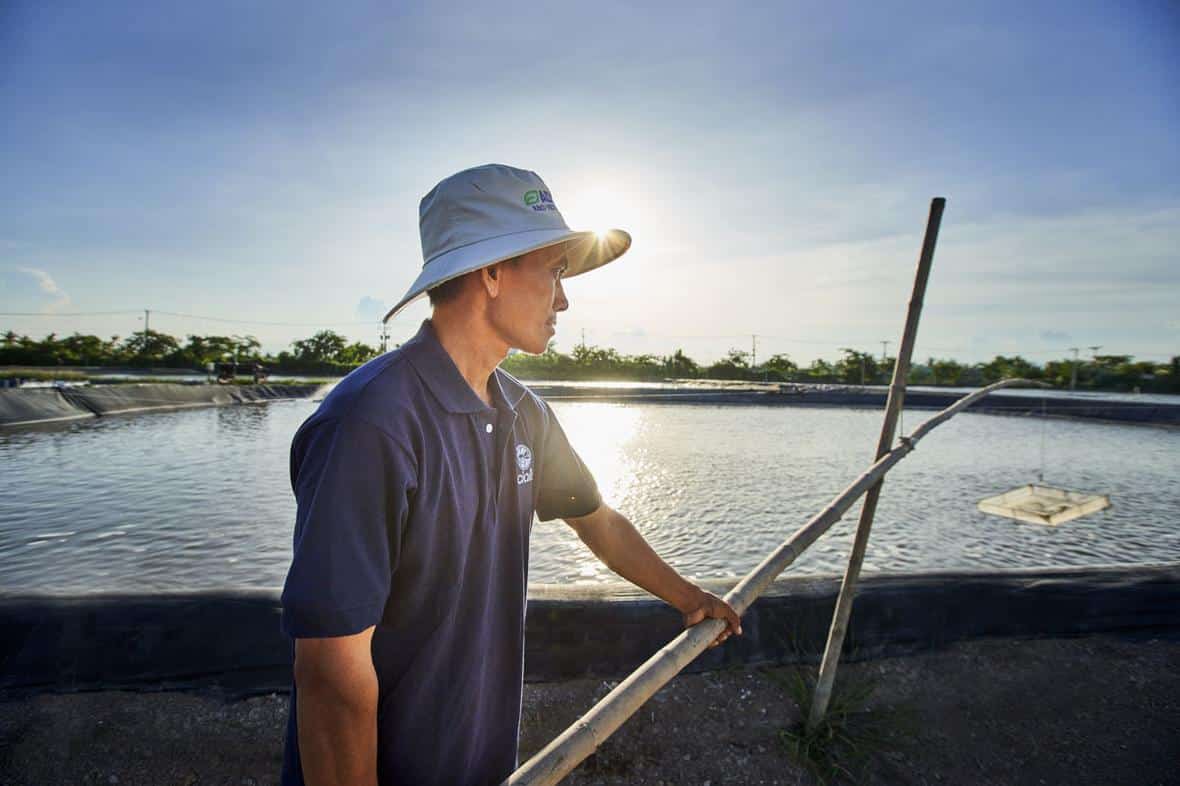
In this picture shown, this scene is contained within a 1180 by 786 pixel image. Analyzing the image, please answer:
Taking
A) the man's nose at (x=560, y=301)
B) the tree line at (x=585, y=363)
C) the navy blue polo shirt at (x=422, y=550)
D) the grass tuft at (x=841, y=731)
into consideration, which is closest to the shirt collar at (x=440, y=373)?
the navy blue polo shirt at (x=422, y=550)

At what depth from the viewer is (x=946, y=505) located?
6836 mm

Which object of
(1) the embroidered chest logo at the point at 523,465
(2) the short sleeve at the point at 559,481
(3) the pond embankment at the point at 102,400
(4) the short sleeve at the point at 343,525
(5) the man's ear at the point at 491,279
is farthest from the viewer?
(3) the pond embankment at the point at 102,400

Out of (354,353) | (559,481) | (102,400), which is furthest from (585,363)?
(559,481)

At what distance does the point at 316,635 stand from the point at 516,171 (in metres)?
0.92

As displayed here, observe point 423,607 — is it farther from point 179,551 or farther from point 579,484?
point 179,551

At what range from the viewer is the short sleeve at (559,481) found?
4.90ft

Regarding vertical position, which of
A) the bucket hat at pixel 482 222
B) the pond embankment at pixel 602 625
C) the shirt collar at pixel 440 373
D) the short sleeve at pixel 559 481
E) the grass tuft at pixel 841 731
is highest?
the bucket hat at pixel 482 222

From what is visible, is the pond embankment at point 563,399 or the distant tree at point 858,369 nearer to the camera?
the pond embankment at point 563,399

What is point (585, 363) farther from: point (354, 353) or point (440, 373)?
point (440, 373)

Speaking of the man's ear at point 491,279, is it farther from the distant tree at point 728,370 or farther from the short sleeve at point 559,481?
the distant tree at point 728,370

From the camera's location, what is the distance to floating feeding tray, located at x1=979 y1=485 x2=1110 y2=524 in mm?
6395

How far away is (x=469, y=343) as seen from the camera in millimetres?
1187

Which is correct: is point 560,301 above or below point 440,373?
above

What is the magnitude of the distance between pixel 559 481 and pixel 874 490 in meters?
1.52
